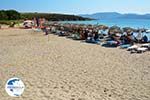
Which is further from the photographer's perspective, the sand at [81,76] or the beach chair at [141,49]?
the beach chair at [141,49]

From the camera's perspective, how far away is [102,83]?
30.7ft

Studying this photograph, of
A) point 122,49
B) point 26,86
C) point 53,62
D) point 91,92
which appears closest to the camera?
point 91,92

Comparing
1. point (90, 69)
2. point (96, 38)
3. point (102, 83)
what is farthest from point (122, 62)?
point (96, 38)

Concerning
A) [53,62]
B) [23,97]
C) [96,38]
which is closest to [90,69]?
[53,62]

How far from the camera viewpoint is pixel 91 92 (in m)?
8.30

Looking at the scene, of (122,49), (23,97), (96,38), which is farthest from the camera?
(96,38)

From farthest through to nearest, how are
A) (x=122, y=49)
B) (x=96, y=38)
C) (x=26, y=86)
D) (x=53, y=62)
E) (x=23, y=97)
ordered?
1. (x=96, y=38)
2. (x=122, y=49)
3. (x=53, y=62)
4. (x=26, y=86)
5. (x=23, y=97)

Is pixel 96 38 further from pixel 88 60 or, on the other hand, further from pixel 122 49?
pixel 88 60

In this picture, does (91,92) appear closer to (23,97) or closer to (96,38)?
(23,97)

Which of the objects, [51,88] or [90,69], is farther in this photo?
[90,69]

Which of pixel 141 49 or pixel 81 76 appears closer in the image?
pixel 81 76

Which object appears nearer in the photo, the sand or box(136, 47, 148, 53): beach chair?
the sand

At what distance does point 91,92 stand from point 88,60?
5918 millimetres

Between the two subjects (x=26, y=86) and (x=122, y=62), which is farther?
(x=122, y=62)
